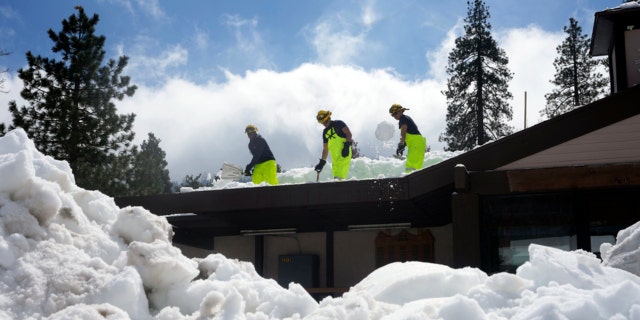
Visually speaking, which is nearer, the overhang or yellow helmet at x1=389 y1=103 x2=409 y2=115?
the overhang

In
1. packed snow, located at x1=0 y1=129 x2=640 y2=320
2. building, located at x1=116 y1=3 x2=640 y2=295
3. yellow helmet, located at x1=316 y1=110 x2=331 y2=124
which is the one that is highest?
yellow helmet, located at x1=316 y1=110 x2=331 y2=124

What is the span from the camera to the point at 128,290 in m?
3.44

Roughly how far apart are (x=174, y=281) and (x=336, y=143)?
860cm

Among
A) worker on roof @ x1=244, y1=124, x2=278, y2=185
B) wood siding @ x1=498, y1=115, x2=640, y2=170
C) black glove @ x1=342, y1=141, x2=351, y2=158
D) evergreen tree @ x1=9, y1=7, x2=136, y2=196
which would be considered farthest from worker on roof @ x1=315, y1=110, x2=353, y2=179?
evergreen tree @ x1=9, y1=7, x2=136, y2=196

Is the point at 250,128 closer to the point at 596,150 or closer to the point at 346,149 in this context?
the point at 346,149

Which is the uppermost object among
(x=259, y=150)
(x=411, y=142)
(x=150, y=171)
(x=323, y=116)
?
(x=150, y=171)

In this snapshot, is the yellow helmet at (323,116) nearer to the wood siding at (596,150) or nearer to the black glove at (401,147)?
the black glove at (401,147)

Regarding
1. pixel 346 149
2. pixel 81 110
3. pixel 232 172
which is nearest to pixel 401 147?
pixel 346 149

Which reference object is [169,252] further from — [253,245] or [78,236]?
[253,245]

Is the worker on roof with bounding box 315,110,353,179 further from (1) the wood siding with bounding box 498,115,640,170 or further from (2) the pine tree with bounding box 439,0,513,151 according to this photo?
(2) the pine tree with bounding box 439,0,513,151

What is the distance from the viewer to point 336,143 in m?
12.3

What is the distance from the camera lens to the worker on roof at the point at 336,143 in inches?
481

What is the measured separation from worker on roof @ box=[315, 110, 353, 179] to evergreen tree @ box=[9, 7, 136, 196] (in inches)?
654

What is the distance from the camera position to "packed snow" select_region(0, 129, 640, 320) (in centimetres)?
320
